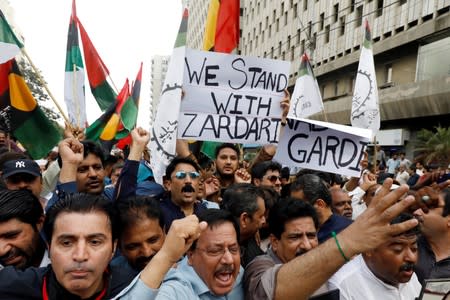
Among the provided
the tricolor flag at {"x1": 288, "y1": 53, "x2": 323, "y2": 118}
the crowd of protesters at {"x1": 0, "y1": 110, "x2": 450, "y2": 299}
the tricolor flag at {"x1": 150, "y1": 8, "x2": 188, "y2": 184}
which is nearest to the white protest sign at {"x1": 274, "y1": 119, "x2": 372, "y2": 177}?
the crowd of protesters at {"x1": 0, "y1": 110, "x2": 450, "y2": 299}

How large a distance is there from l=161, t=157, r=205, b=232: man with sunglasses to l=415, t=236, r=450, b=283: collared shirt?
5.39 feet

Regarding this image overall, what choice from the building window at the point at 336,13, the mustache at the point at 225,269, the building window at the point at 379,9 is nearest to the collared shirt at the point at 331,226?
the mustache at the point at 225,269

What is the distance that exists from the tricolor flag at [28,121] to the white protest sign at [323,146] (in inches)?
97.6

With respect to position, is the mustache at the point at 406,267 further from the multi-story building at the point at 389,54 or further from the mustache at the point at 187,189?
the multi-story building at the point at 389,54

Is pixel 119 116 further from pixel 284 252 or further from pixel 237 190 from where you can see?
pixel 284 252

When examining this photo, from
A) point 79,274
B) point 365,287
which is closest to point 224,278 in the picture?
point 79,274

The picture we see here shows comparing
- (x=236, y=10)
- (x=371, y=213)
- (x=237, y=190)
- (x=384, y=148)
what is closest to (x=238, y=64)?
(x=236, y=10)

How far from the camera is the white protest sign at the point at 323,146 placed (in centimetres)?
398

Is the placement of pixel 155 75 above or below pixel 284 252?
above

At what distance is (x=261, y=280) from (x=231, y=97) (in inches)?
103

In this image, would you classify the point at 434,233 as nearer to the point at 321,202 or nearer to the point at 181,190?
the point at 321,202

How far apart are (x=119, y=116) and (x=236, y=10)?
296 cm

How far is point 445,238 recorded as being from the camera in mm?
2707

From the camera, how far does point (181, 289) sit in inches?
68.7
